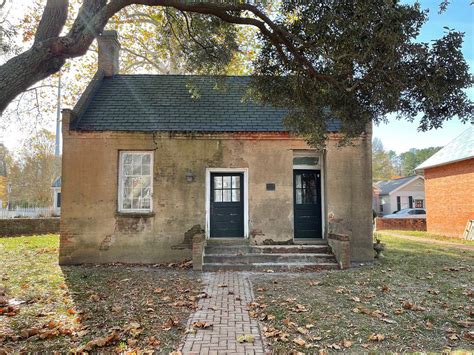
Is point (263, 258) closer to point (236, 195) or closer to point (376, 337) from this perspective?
point (236, 195)

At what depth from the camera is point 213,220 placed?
11539mm

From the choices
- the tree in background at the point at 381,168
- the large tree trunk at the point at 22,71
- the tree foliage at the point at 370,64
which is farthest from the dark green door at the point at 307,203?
the tree in background at the point at 381,168

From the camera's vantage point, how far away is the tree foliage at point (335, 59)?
5754 mm

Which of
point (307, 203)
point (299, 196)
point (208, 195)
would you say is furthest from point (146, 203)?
point (307, 203)

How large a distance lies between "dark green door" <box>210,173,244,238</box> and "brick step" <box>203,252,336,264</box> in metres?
1.13

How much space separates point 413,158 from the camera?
78375 millimetres

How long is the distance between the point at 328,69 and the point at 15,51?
6940mm

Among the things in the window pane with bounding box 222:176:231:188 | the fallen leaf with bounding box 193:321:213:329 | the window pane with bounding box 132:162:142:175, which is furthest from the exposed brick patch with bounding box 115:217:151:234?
the fallen leaf with bounding box 193:321:213:329

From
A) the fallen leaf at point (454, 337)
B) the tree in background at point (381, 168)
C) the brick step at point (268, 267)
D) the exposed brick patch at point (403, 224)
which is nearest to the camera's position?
the fallen leaf at point (454, 337)

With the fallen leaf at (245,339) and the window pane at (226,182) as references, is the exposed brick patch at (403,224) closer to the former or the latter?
the window pane at (226,182)

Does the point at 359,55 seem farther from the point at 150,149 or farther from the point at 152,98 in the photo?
the point at 152,98

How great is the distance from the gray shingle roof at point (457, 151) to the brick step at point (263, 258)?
13.6 m

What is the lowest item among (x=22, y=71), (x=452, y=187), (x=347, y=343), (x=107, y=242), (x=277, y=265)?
(x=347, y=343)

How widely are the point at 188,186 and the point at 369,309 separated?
675 centimetres
